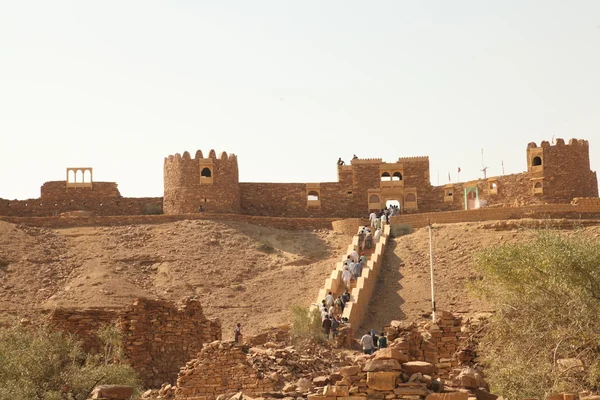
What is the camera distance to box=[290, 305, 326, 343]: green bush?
111 ft

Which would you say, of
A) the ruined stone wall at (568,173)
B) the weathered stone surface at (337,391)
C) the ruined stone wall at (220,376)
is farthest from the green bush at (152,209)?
the weathered stone surface at (337,391)

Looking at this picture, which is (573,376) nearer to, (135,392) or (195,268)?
(135,392)

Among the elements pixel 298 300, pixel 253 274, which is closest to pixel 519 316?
pixel 298 300

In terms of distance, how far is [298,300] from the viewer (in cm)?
4378

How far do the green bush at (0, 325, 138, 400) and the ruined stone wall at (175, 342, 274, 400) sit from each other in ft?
3.49

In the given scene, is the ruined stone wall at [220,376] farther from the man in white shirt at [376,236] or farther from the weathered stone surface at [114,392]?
the man in white shirt at [376,236]

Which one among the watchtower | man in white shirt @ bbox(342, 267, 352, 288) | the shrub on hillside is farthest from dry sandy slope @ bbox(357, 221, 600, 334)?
the shrub on hillside

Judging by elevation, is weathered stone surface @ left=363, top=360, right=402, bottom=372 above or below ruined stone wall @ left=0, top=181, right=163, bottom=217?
below

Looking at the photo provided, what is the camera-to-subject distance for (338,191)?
60.6 meters

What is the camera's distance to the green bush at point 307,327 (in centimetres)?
3391

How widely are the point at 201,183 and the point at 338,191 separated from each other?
262 inches

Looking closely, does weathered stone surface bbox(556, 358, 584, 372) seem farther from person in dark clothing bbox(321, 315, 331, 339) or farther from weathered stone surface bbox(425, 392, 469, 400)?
person in dark clothing bbox(321, 315, 331, 339)

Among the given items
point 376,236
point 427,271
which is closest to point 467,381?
point 427,271

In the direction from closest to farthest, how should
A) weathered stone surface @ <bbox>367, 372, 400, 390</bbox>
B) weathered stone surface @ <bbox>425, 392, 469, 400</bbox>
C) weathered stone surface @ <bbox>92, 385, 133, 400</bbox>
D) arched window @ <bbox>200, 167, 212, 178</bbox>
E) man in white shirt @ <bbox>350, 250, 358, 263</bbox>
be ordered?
weathered stone surface @ <bbox>425, 392, 469, 400</bbox> < weathered stone surface @ <bbox>367, 372, 400, 390</bbox> < weathered stone surface @ <bbox>92, 385, 133, 400</bbox> < man in white shirt @ <bbox>350, 250, 358, 263</bbox> < arched window @ <bbox>200, 167, 212, 178</bbox>
